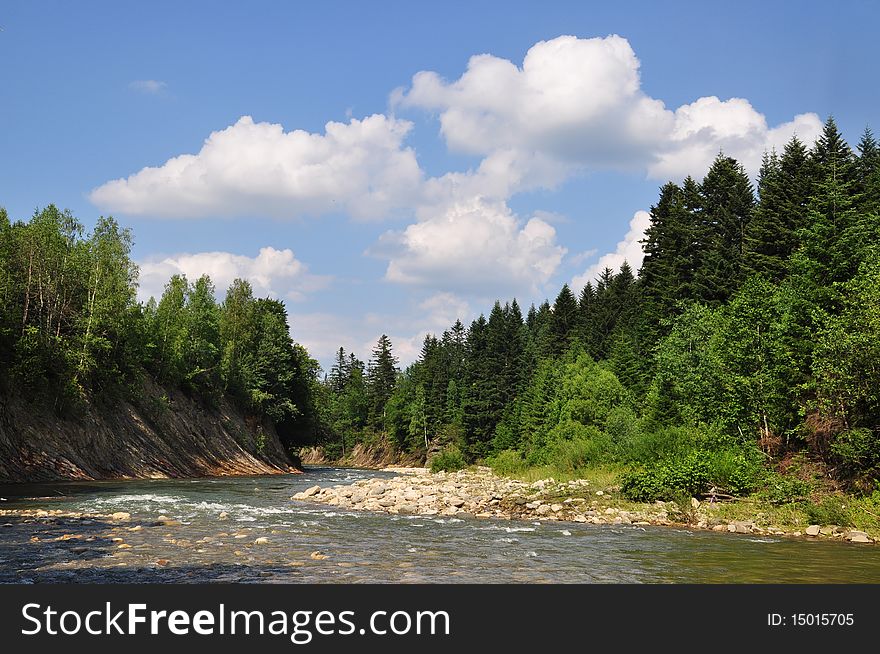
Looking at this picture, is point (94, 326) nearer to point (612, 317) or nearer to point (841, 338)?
point (841, 338)

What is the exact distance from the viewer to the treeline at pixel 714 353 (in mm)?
27719

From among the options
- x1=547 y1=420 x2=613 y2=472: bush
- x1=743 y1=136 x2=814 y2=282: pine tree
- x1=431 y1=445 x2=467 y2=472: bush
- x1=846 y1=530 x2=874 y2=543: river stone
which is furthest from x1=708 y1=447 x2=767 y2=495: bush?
x1=431 y1=445 x2=467 y2=472: bush

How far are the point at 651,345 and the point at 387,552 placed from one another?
50.5 meters

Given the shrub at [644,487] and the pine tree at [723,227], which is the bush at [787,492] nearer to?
the shrub at [644,487]

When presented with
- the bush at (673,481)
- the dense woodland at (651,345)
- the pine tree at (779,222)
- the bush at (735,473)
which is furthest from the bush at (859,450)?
the pine tree at (779,222)

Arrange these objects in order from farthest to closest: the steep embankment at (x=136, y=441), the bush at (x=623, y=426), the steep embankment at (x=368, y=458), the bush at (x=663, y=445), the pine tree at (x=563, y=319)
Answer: the steep embankment at (x=368, y=458) < the pine tree at (x=563, y=319) < the bush at (x=623, y=426) < the steep embankment at (x=136, y=441) < the bush at (x=663, y=445)

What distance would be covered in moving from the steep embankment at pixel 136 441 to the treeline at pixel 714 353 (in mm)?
24231

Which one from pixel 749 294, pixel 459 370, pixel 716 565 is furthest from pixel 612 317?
pixel 716 565

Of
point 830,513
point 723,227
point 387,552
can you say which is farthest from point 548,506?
point 723,227

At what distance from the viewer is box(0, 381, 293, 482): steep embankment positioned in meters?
41.6

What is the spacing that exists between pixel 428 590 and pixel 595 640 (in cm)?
414

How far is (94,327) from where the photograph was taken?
4919 centimetres

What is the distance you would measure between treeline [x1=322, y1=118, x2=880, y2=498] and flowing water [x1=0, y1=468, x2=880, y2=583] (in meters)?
8.43

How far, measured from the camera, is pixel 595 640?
28.3ft
